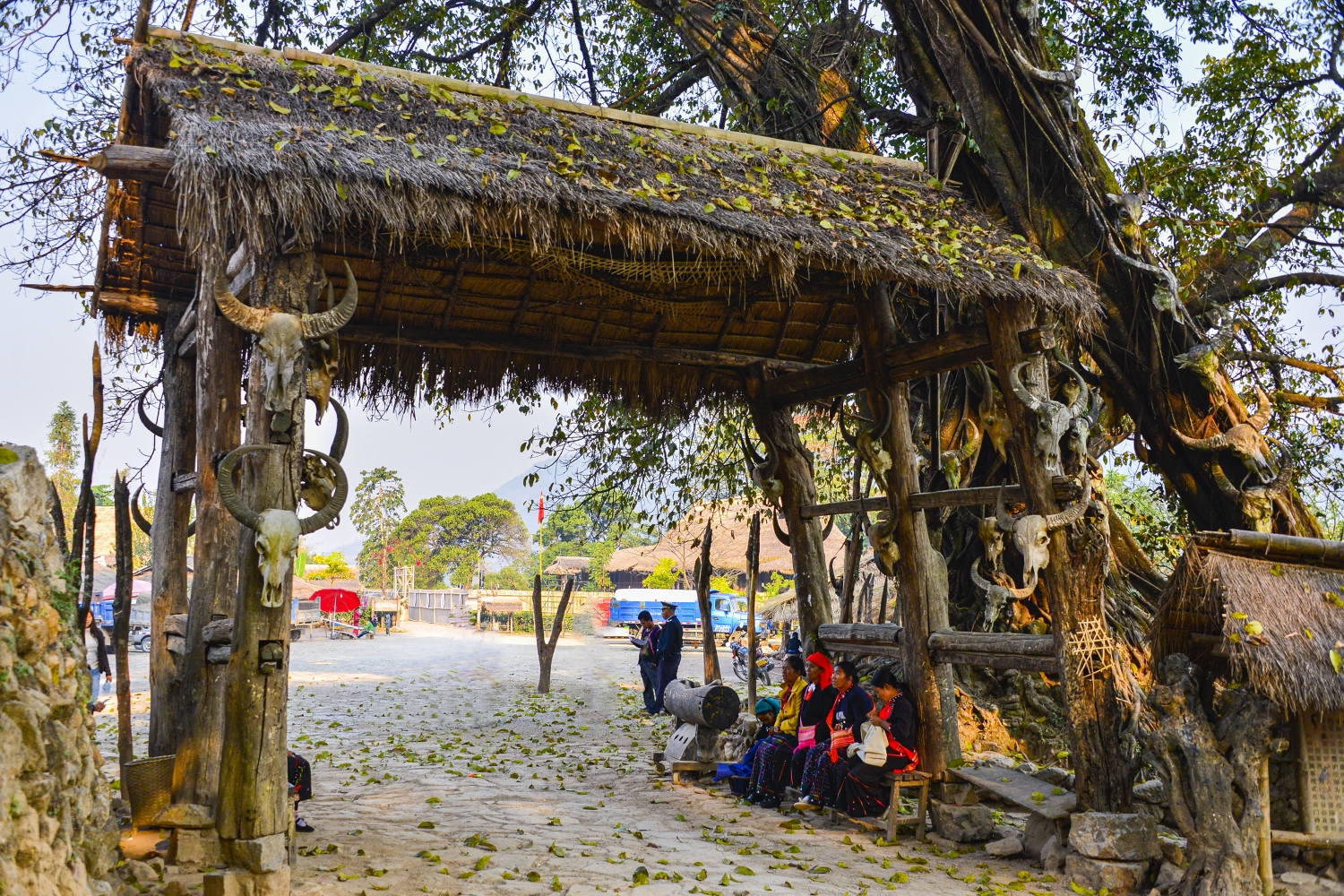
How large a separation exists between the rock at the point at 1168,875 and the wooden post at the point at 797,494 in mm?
3635

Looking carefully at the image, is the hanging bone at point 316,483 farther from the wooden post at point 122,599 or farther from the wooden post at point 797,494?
the wooden post at point 797,494

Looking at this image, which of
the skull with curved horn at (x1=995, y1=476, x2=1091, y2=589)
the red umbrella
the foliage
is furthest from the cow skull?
the foliage

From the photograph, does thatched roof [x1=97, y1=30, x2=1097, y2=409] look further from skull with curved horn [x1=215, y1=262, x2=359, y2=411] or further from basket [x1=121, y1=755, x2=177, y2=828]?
basket [x1=121, y1=755, x2=177, y2=828]

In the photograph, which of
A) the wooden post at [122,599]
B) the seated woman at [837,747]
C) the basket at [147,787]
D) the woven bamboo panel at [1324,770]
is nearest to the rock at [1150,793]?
the woven bamboo panel at [1324,770]

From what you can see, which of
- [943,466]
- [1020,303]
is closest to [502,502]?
[943,466]

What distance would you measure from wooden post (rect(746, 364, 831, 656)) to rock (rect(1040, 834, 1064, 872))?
3008mm

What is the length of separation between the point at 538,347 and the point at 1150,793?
533cm

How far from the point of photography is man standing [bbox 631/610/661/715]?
13125 millimetres

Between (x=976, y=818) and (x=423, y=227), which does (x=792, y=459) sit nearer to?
(x=976, y=818)

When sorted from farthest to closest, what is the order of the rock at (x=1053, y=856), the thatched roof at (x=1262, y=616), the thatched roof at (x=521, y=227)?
the rock at (x=1053, y=856) → the thatched roof at (x=521, y=227) → the thatched roof at (x=1262, y=616)

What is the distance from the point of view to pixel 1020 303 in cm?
682

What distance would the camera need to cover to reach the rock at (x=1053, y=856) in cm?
603

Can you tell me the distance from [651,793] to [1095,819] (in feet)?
11.6

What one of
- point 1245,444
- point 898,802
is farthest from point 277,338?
point 1245,444
